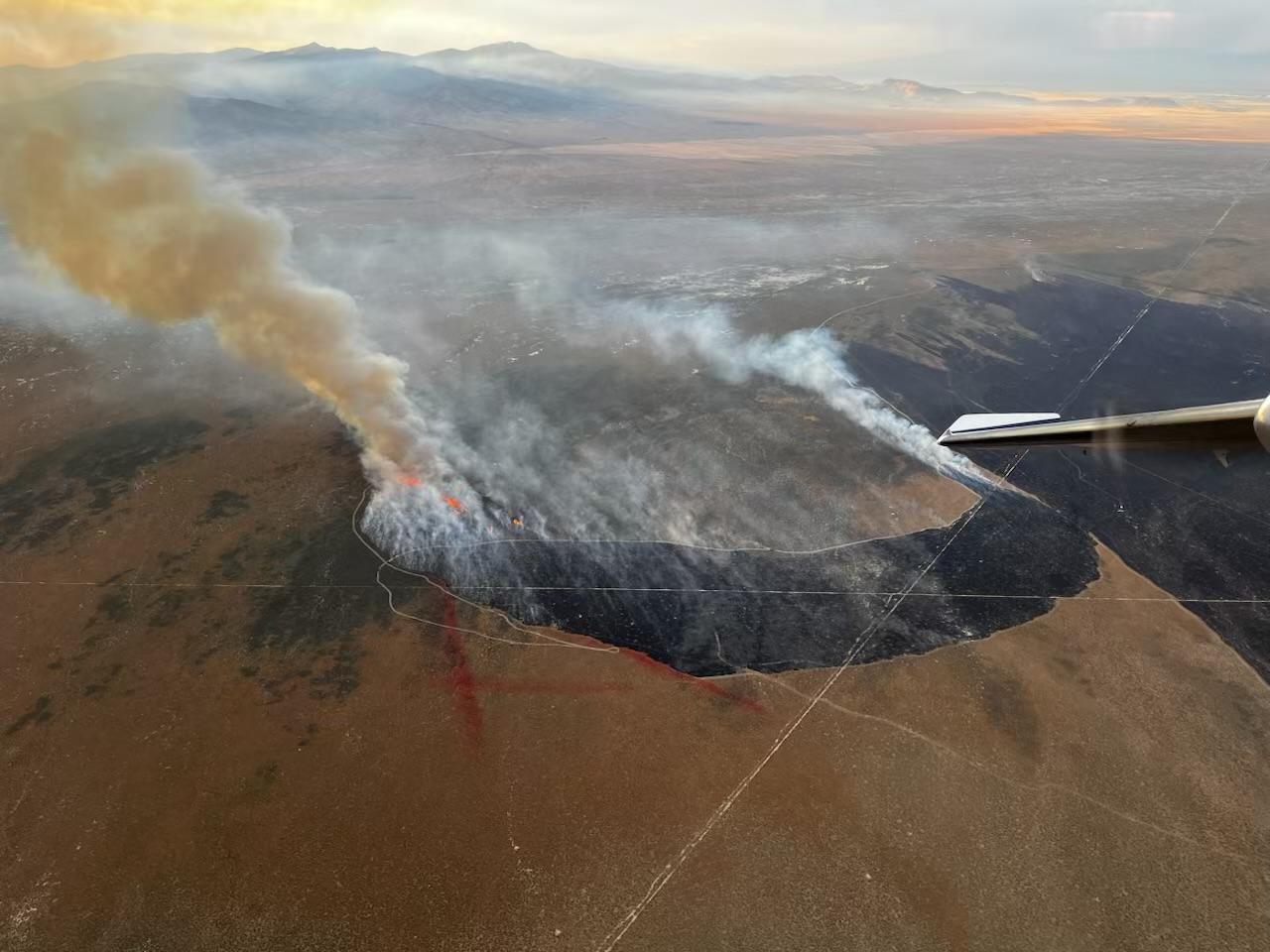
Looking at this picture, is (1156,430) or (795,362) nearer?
(1156,430)

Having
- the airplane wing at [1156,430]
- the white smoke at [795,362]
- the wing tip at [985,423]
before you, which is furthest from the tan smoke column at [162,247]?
the airplane wing at [1156,430]

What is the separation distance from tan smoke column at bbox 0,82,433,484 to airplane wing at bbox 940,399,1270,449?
29.5m

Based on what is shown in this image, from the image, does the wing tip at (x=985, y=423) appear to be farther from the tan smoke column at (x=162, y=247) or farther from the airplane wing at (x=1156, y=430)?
the tan smoke column at (x=162, y=247)

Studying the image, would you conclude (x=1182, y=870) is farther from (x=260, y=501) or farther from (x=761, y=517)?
(x=260, y=501)

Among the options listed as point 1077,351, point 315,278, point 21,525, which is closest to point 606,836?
point 21,525

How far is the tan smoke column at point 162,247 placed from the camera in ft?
128

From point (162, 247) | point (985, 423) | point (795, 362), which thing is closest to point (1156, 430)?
point (985, 423)

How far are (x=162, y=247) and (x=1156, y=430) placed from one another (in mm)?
46720

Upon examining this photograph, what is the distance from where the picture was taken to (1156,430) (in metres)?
14.9

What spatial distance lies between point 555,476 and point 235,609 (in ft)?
48.1

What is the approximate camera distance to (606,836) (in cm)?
1869

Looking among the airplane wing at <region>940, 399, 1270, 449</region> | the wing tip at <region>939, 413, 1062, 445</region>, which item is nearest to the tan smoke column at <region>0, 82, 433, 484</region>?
the wing tip at <region>939, 413, 1062, 445</region>

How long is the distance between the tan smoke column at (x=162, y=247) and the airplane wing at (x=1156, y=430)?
29.5 meters

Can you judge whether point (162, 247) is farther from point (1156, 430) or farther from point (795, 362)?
point (1156, 430)
